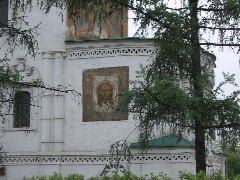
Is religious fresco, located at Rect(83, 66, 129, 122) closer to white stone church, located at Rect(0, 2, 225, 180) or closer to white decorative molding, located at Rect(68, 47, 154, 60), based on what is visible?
white stone church, located at Rect(0, 2, 225, 180)

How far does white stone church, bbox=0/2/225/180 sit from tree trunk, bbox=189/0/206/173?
8218 mm

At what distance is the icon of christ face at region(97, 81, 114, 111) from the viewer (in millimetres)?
16672

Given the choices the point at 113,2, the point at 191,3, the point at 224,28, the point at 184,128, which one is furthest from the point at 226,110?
the point at 113,2

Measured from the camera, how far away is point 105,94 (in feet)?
55.0

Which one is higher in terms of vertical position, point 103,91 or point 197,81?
point 103,91

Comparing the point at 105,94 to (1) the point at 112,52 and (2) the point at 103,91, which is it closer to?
(2) the point at 103,91

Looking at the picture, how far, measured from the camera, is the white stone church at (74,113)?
647 inches

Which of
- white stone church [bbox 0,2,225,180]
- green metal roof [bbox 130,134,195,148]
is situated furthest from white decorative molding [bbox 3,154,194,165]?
green metal roof [bbox 130,134,195,148]

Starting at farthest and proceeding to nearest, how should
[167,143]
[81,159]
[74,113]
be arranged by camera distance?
1. [74,113]
2. [81,159]
3. [167,143]

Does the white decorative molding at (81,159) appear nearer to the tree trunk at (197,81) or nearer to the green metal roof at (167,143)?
the green metal roof at (167,143)

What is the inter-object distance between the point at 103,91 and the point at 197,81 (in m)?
9.50

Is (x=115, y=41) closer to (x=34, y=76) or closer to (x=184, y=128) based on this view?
(x=34, y=76)

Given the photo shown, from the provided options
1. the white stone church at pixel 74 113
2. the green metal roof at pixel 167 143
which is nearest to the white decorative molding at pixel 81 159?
the white stone church at pixel 74 113

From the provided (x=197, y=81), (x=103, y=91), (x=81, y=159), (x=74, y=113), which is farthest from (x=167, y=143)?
(x=197, y=81)
